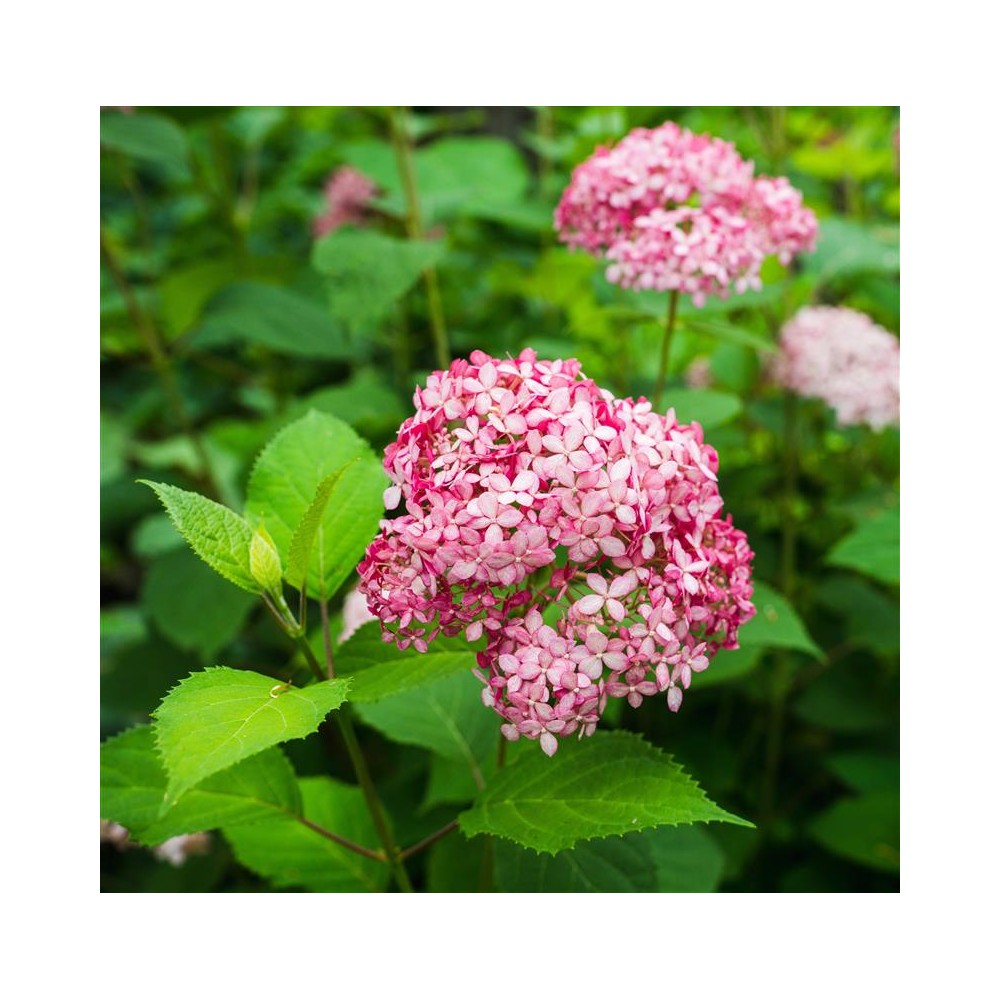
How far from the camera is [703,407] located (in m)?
1.63

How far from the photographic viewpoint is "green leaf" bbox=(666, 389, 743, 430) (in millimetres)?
1590

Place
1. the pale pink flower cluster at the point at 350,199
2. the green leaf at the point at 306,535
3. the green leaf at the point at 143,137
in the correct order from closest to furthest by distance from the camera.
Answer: the green leaf at the point at 306,535, the green leaf at the point at 143,137, the pale pink flower cluster at the point at 350,199

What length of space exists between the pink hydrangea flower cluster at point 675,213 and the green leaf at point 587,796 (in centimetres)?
68

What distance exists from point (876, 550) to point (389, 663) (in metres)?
0.94

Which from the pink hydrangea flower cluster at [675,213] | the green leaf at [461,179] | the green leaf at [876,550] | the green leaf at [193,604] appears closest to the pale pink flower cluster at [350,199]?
the green leaf at [461,179]

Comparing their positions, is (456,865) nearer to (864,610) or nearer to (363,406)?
(363,406)

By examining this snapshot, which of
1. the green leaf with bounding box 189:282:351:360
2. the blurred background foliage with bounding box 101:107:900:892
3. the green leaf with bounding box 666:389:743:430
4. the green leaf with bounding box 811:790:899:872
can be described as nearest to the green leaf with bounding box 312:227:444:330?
the blurred background foliage with bounding box 101:107:900:892

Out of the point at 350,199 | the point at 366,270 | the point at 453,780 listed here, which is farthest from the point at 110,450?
the point at 453,780

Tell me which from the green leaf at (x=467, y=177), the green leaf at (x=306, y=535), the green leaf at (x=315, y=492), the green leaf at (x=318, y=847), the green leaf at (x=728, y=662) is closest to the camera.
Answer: the green leaf at (x=306, y=535)

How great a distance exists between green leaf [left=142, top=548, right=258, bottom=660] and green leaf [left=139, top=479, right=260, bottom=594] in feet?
2.76

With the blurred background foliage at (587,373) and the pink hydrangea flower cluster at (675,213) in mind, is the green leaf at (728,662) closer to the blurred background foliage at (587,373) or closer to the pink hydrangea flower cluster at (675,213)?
the blurred background foliage at (587,373)

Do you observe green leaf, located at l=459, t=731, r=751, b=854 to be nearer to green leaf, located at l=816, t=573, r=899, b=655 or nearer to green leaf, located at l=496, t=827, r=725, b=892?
green leaf, located at l=496, t=827, r=725, b=892

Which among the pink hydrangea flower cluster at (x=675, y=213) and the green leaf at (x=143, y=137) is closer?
the pink hydrangea flower cluster at (x=675, y=213)

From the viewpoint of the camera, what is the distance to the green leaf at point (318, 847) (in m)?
1.29
